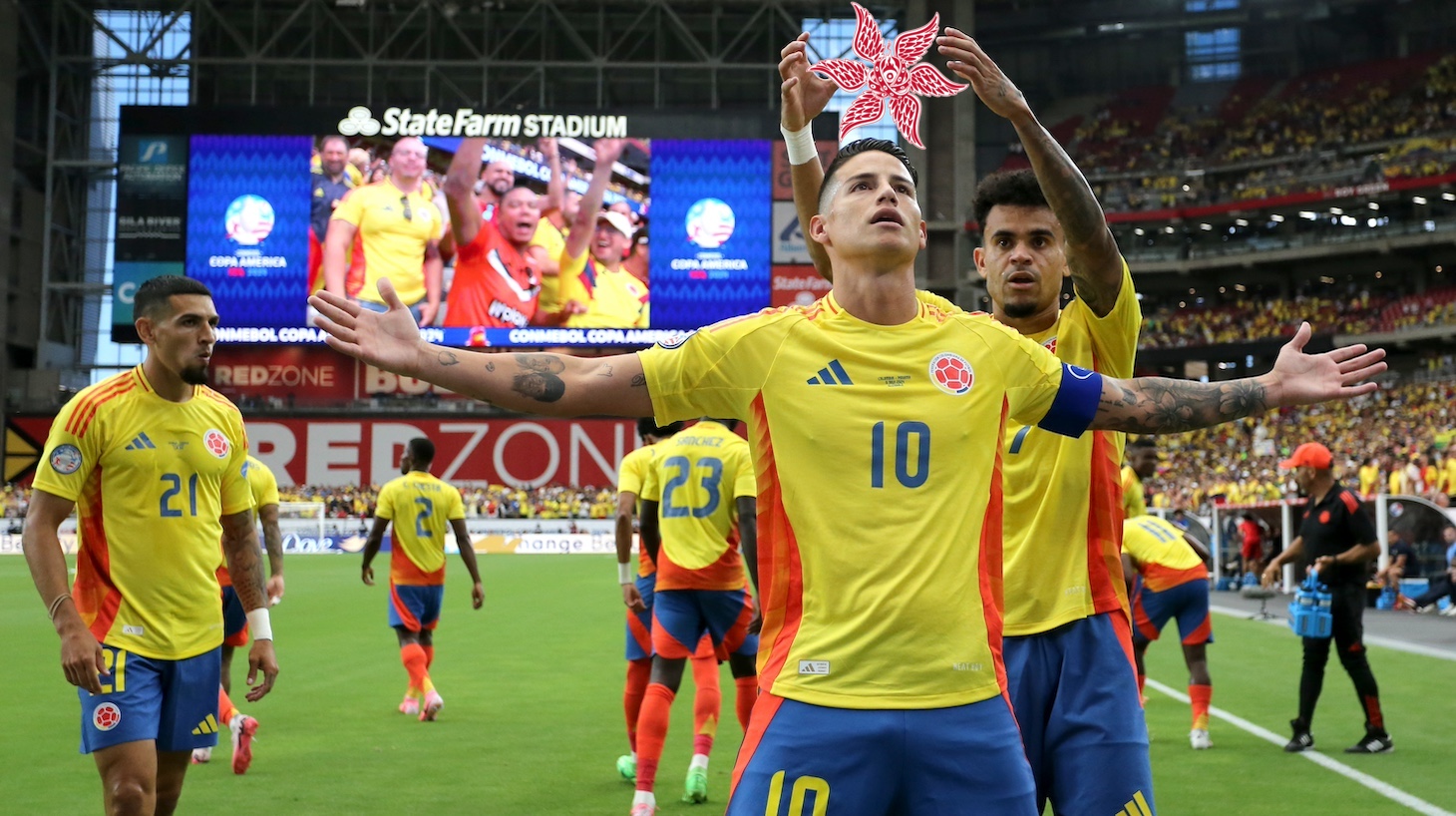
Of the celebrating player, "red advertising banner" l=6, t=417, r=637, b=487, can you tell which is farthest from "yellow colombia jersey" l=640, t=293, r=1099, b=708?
"red advertising banner" l=6, t=417, r=637, b=487

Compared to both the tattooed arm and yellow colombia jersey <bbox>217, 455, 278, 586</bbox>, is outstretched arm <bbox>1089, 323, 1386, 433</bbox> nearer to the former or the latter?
the tattooed arm

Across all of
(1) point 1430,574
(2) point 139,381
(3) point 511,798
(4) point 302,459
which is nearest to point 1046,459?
(2) point 139,381

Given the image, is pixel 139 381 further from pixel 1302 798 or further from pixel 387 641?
pixel 387 641

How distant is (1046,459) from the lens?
4434 millimetres

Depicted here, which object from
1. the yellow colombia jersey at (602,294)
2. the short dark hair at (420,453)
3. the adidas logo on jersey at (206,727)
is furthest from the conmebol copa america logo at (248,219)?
the adidas logo on jersey at (206,727)

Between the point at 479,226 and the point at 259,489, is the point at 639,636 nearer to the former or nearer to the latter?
the point at 259,489

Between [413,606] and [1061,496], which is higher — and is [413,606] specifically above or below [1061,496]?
below

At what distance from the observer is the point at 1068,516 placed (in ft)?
→ 14.4

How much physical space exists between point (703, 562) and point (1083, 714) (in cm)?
488

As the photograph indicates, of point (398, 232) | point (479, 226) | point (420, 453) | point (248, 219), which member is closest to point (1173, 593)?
point (420, 453)

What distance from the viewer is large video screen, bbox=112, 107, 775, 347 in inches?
1923

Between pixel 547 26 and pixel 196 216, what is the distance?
19.8m

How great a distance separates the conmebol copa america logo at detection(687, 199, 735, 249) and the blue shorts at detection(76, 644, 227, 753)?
44077 millimetres

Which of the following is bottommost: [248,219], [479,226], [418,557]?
[418,557]
